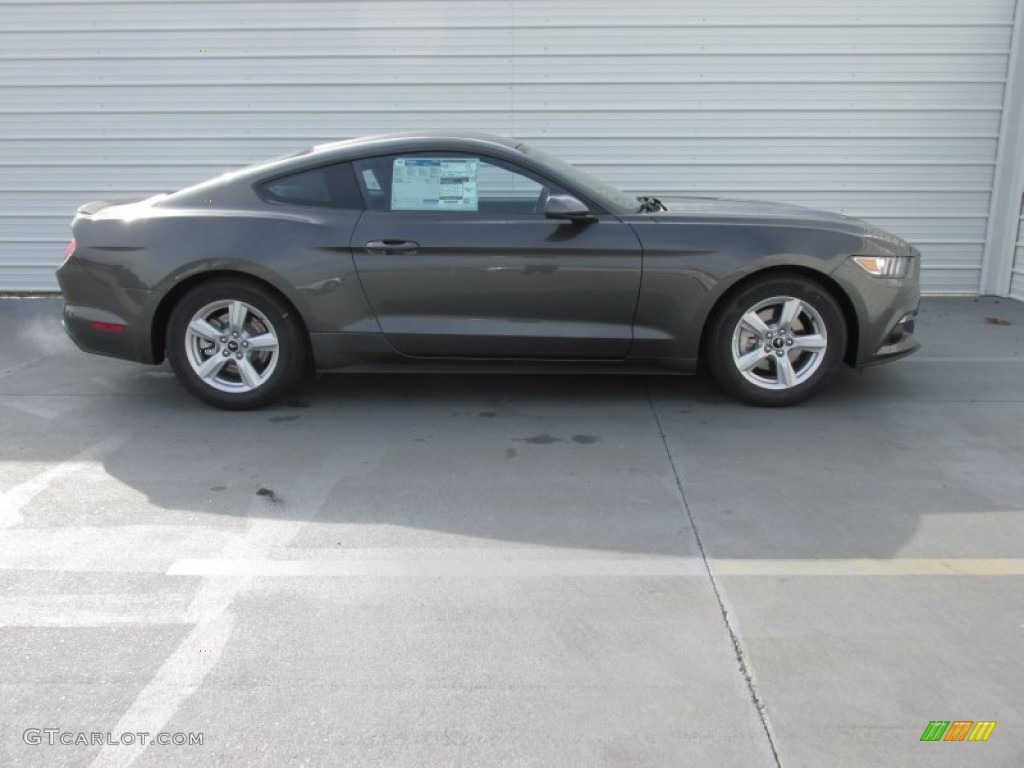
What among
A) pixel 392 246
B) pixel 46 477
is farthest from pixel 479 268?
pixel 46 477

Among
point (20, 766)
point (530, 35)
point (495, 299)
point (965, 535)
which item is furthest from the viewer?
point (530, 35)

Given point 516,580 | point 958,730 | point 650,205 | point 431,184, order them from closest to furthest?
point 958,730
point 516,580
point 431,184
point 650,205

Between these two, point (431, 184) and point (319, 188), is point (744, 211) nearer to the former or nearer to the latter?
point (431, 184)

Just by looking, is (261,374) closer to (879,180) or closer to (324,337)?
(324,337)

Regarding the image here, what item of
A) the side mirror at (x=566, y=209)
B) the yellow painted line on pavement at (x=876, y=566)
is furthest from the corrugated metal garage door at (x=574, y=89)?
the yellow painted line on pavement at (x=876, y=566)

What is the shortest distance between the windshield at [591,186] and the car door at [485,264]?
0.14 m

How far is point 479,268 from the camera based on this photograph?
4.85 m

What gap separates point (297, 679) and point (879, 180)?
7.33m

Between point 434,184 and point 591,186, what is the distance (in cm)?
92

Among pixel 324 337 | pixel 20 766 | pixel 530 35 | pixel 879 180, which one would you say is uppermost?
pixel 530 35

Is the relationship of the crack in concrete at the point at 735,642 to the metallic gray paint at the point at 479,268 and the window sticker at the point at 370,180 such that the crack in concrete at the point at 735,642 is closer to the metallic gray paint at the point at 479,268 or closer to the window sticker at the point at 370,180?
the metallic gray paint at the point at 479,268

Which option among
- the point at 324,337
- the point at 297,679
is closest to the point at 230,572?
the point at 297,679

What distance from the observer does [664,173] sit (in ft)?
26.6

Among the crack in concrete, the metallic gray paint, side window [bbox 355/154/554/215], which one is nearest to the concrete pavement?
the crack in concrete
